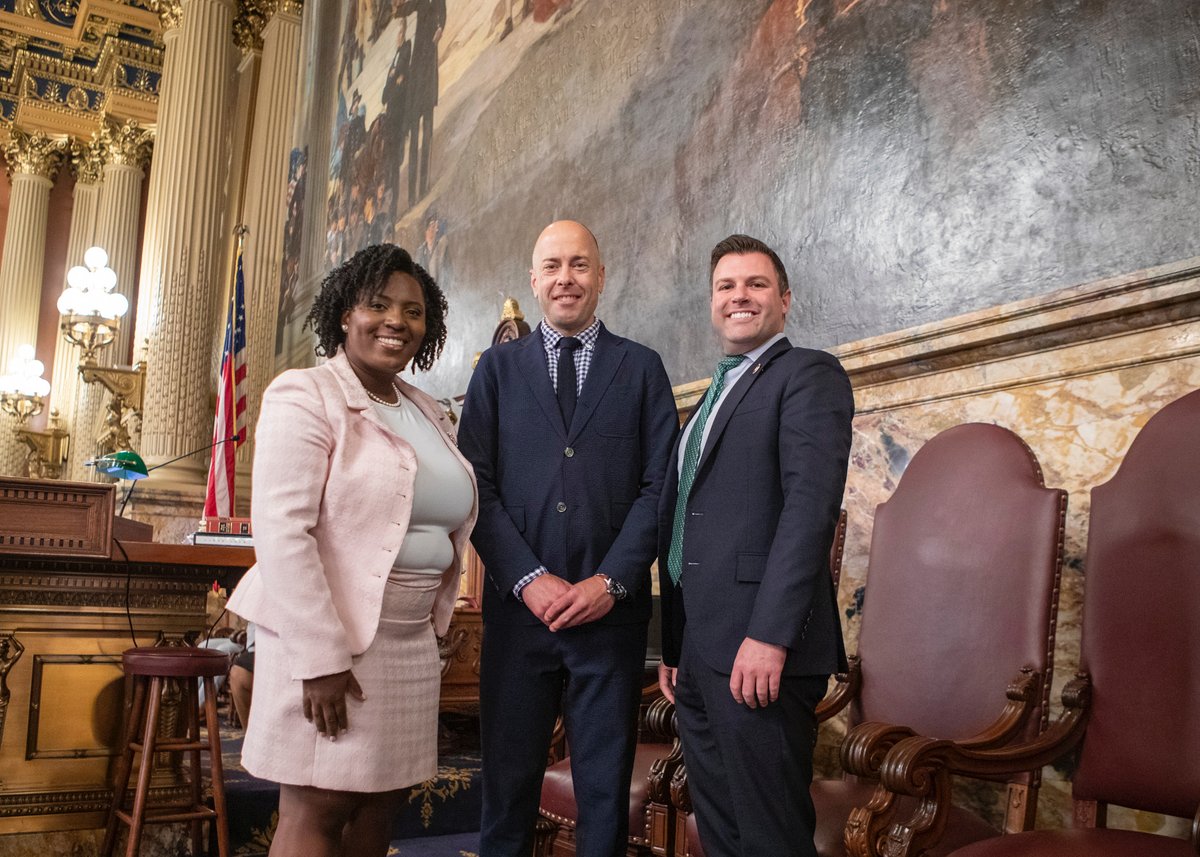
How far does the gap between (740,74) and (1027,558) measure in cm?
260

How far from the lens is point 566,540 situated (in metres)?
2.31

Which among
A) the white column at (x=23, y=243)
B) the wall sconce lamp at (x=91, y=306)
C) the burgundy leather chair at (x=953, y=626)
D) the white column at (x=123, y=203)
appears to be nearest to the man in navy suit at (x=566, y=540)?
the burgundy leather chair at (x=953, y=626)

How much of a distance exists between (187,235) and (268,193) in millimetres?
1006

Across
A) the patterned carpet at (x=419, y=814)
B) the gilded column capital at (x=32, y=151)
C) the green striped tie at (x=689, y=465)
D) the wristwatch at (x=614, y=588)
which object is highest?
the gilded column capital at (x=32, y=151)

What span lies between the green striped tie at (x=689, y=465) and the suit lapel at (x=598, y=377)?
23 centimetres

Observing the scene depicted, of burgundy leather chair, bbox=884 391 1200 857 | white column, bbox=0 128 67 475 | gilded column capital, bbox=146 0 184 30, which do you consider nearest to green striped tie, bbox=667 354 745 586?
burgundy leather chair, bbox=884 391 1200 857

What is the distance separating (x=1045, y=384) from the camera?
9.18 ft

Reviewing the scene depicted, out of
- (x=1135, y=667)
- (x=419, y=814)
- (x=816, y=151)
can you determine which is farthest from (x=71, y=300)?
(x=1135, y=667)

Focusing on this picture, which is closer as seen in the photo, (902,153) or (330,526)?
(330,526)

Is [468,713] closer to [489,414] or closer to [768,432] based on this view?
[489,414]

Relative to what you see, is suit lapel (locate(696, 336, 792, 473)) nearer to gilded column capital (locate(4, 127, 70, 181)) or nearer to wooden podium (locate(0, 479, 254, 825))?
wooden podium (locate(0, 479, 254, 825))

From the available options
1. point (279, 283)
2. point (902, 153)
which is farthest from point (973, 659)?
point (279, 283)

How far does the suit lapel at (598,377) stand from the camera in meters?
2.40

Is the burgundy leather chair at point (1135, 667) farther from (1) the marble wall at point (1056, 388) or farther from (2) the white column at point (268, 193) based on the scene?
(2) the white column at point (268, 193)
